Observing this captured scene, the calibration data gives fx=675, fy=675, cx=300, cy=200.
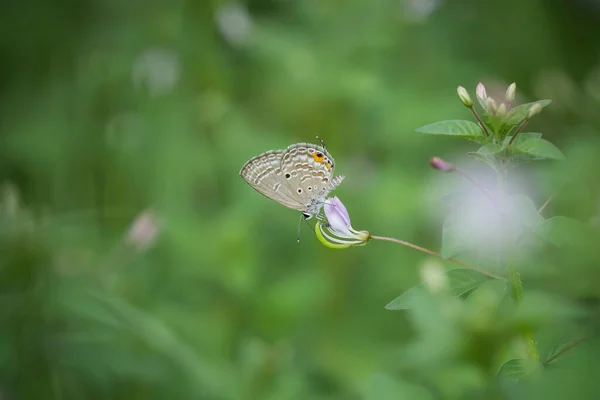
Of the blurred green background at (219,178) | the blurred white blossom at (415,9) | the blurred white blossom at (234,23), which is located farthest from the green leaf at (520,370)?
→ the blurred white blossom at (415,9)

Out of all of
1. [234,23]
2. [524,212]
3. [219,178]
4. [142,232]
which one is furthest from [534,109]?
[234,23]

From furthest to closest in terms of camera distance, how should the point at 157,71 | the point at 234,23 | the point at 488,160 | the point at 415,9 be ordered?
the point at 157,71
the point at 415,9
the point at 234,23
the point at 488,160

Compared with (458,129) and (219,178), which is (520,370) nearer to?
(458,129)

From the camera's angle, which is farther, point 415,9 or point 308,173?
point 415,9

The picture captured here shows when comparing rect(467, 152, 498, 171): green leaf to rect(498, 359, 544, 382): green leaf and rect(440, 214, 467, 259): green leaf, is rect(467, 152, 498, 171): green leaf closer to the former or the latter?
rect(440, 214, 467, 259): green leaf

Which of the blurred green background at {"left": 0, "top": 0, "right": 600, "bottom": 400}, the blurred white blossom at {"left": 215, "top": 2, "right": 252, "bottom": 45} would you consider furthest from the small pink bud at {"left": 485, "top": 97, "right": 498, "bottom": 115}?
the blurred white blossom at {"left": 215, "top": 2, "right": 252, "bottom": 45}

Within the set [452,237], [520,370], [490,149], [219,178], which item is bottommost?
[520,370]

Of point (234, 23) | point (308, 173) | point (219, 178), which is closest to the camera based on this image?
point (308, 173)
